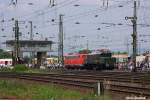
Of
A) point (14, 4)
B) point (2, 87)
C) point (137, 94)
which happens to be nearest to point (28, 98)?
point (137, 94)

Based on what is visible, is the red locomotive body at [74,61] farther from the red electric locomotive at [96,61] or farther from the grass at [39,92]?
the grass at [39,92]

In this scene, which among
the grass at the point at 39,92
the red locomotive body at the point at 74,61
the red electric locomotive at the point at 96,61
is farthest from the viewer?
the red locomotive body at the point at 74,61

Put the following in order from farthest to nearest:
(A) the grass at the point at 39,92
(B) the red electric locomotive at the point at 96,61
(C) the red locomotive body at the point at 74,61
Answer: (C) the red locomotive body at the point at 74,61 < (B) the red electric locomotive at the point at 96,61 < (A) the grass at the point at 39,92

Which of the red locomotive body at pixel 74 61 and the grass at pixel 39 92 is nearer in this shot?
the grass at pixel 39 92

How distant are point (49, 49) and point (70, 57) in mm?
38719

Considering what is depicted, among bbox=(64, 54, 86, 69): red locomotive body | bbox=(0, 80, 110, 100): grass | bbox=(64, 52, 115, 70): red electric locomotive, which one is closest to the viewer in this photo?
bbox=(0, 80, 110, 100): grass

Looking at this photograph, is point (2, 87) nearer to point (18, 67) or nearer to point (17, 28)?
point (18, 67)

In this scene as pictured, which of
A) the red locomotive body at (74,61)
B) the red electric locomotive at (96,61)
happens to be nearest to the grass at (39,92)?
the red electric locomotive at (96,61)

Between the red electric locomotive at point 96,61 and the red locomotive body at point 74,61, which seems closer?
the red electric locomotive at point 96,61

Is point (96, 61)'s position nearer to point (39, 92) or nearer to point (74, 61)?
point (74, 61)

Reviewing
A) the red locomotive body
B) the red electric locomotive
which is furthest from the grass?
the red locomotive body

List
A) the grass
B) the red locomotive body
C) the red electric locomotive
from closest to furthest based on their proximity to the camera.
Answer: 1. the grass
2. the red electric locomotive
3. the red locomotive body

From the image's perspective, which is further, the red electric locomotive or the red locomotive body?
the red locomotive body

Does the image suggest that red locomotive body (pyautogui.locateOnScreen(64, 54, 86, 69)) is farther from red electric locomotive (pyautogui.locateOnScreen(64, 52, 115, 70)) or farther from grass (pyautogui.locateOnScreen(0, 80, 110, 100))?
grass (pyautogui.locateOnScreen(0, 80, 110, 100))
